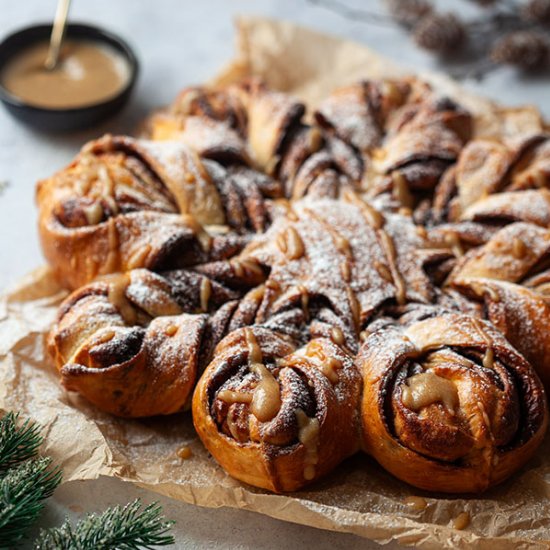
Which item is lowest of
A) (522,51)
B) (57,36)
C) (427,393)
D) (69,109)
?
(427,393)

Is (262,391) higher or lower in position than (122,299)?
lower

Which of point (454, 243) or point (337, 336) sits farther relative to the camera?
point (454, 243)

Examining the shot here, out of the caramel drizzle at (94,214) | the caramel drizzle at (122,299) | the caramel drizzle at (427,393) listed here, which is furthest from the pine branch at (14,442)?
the caramel drizzle at (427,393)

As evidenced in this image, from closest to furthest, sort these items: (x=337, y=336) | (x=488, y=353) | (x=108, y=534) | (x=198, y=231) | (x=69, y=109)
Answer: (x=108, y=534)
(x=488, y=353)
(x=337, y=336)
(x=198, y=231)
(x=69, y=109)

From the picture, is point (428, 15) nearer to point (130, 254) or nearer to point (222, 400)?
point (130, 254)

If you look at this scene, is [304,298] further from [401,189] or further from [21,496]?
[21,496]

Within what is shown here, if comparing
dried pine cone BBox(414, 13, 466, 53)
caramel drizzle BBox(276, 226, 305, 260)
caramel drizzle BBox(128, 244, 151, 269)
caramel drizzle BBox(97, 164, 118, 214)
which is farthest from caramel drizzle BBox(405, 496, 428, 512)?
dried pine cone BBox(414, 13, 466, 53)

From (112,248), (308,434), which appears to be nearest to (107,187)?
(112,248)
